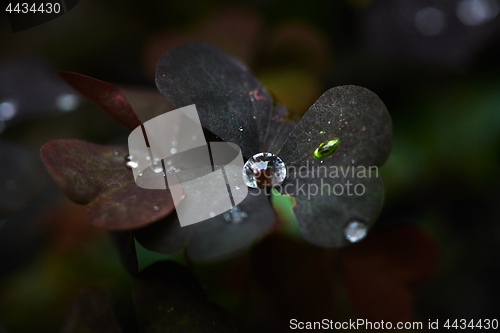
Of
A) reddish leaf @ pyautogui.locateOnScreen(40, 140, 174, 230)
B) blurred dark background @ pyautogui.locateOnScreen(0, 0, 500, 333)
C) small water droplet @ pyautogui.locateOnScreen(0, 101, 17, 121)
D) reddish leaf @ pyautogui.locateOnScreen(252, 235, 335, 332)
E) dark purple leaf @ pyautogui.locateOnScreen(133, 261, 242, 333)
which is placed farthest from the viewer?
small water droplet @ pyautogui.locateOnScreen(0, 101, 17, 121)

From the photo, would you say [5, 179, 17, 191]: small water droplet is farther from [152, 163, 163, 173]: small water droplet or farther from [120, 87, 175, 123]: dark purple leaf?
[152, 163, 163, 173]: small water droplet

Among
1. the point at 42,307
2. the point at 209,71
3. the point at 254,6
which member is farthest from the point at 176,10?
the point at 42,307

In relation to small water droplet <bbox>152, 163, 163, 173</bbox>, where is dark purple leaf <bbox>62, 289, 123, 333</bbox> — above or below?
below

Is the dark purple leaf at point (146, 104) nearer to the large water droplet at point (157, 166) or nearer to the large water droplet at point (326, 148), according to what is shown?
the large water droplet at point (157, 166)

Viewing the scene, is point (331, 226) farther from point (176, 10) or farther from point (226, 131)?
point (176, 10)

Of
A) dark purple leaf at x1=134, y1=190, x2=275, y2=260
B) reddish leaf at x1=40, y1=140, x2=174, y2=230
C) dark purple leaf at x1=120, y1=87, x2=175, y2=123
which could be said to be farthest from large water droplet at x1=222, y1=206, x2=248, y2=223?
dark purple leaf at x1=120, y1=87, x2=175, y2=123

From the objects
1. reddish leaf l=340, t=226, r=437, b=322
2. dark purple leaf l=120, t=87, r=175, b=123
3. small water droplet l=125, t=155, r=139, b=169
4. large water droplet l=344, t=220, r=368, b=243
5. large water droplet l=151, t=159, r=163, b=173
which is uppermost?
dark purple leaf l=120, t=87, r=175, b=123

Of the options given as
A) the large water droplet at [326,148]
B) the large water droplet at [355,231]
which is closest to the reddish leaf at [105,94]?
the large water droplet at [326,148]
